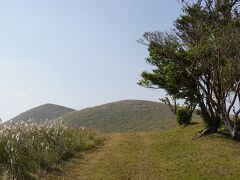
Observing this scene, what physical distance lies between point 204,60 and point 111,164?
10810mm

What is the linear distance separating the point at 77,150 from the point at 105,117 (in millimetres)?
58519

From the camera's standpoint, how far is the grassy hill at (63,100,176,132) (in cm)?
7100

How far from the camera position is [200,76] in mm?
30234

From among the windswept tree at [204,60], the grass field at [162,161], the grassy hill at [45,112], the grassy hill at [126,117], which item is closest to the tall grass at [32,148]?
the grass field at [162,161]

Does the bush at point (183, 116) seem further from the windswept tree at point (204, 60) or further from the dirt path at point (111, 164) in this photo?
the dirt path at point (111, 164)

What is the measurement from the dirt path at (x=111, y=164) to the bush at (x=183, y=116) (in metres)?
14.3

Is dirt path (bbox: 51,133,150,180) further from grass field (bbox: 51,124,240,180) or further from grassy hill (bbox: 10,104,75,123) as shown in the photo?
grassy hill (bbox: 10,104,75,123)

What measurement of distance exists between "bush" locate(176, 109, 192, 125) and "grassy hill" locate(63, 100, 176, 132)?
23780 millimetres

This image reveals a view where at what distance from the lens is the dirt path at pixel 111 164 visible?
16955mm

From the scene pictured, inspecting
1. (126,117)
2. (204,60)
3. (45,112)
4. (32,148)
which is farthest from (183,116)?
(45,112)

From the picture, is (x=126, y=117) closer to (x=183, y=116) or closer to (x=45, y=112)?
(x=45, y=112)

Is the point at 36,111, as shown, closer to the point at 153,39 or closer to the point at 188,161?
the point at 153,39

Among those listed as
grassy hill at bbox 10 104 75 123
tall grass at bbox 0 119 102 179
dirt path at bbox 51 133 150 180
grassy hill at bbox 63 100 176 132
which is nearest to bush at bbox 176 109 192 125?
dirt path at bbox 51 133 150 180

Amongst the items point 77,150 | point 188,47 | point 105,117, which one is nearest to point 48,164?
point 77,150
